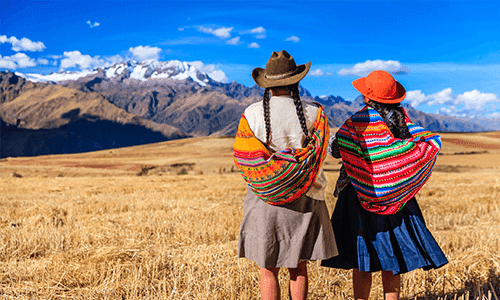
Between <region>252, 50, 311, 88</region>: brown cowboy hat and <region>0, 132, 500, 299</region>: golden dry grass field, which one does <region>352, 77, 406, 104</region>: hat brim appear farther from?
<region>0, 132, 500, 299</region>: golden dry grass field

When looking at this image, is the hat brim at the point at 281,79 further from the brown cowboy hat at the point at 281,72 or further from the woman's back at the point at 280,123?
the woman's back at the point at 280,123

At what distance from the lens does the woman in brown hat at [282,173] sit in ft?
9.89

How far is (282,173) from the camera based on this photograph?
2.96 metres

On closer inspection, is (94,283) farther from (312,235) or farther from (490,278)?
(490,278)

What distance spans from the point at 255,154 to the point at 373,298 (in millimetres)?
2459

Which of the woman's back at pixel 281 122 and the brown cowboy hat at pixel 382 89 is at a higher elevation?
the brown cowboy hat at pixel 382 89

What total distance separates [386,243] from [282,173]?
124 centimetres

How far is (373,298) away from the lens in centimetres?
427

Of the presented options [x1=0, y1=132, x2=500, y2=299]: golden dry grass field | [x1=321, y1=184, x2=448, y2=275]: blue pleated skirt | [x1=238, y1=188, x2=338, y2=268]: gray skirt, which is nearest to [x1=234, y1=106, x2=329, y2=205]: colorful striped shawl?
[x1=238, y1=188, x2=338, y2=268]: gray skirt

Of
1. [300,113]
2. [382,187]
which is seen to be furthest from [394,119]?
[300,113]

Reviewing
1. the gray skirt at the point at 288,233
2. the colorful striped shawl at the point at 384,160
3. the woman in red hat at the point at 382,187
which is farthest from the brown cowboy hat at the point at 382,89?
the gray skirt at the point at 288,233

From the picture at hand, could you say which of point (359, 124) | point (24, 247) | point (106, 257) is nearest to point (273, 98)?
point (359, 124)

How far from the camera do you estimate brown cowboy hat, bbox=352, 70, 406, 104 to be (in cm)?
327

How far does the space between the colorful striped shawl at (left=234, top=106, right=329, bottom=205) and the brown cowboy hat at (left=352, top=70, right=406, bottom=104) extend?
0.51 metres
